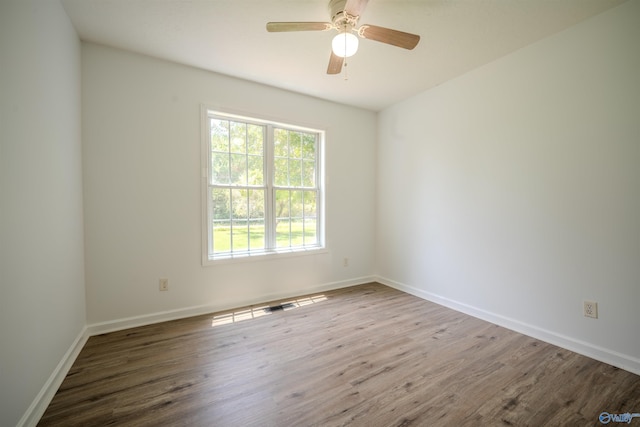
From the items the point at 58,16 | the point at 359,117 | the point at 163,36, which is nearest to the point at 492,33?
the point at 359,117

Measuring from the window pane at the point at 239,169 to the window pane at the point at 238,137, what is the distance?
73mm

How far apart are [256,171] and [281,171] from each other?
35cm

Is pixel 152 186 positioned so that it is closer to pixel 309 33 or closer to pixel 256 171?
pixel 256 171

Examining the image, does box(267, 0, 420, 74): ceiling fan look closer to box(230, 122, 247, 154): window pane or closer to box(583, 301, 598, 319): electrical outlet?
box(230, 122, 247, 154): window pane

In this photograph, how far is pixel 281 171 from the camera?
3.46 m

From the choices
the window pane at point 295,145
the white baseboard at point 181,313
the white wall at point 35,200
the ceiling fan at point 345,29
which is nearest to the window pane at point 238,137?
the window pane at point 295,145

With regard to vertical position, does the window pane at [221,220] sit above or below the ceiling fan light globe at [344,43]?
below

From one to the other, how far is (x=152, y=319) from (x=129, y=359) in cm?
64

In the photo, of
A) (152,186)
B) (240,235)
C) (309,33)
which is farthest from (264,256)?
(309,33)

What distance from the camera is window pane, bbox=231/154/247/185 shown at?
123 inches

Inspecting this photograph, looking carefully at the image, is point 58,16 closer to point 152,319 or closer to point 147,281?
point 147,281

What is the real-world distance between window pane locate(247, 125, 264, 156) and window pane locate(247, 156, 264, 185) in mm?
85

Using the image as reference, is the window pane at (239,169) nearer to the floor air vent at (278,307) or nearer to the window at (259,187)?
the window at (259,187)

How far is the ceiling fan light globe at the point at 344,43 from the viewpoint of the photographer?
1770mm
